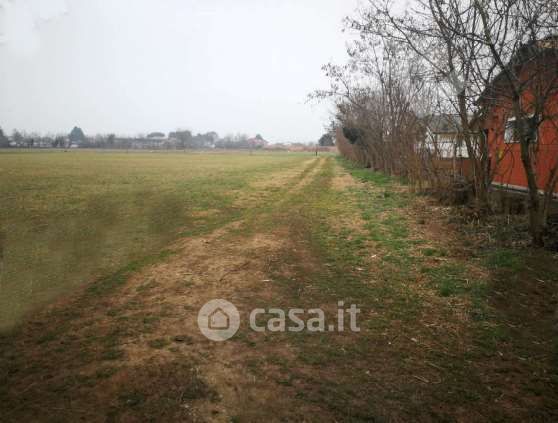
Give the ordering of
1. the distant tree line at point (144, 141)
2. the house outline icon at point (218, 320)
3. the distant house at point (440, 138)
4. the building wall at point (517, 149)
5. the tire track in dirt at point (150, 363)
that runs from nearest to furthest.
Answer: the tire track in dirt at point (150, 363) < the house outline icon at point (218, 320) < the building wall at point (517, 149) < the distant house at point (440, 138) < the distant tree line at point (144, 141)

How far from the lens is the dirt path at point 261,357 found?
249 centimetres

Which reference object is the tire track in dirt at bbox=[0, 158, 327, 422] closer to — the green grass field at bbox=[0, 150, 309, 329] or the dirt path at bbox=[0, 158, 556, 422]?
the dirt path at bbox=[0, 158, 556, 422]

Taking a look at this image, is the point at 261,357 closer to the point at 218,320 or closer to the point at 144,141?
the point at 218,320

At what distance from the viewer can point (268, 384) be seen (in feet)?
8.98

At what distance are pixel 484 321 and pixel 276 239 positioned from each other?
415 cm

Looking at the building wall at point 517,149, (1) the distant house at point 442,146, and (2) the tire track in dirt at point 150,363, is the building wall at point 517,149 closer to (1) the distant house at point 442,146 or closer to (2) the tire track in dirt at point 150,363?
(1) the distant house at point 442,146

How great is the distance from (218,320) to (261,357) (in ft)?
2.80

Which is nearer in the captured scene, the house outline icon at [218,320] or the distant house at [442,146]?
the house outline icon at [218,320]

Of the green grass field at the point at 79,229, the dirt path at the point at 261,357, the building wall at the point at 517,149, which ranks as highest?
the building wall at the point at 517,149

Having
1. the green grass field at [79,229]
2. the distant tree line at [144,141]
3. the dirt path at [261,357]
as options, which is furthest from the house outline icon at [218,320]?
the distant tree line at [144,141]

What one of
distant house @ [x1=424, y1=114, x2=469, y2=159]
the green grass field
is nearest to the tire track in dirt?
the green grass field

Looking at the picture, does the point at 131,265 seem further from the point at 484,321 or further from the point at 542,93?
the point at 542,93

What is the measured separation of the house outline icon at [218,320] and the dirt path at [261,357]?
0.17m

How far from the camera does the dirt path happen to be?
2.49 metres
